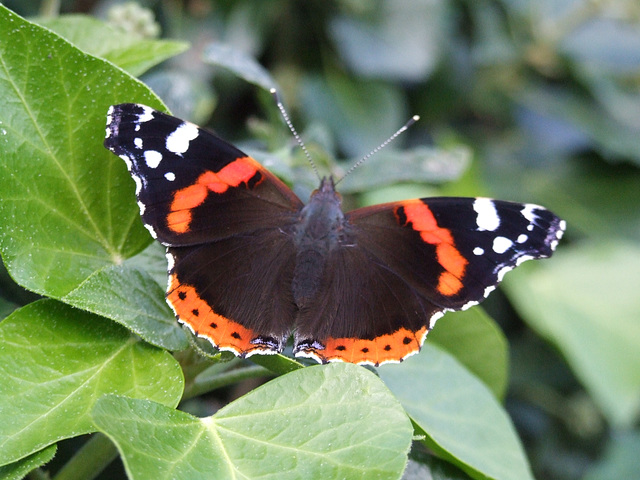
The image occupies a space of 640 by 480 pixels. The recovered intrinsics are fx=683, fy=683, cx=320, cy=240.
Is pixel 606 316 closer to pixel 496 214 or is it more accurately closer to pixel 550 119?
pixel 550 119

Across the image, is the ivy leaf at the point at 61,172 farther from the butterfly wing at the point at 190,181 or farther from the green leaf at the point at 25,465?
the green leaf at the point at 25,465

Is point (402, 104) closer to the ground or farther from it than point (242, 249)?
farther from it

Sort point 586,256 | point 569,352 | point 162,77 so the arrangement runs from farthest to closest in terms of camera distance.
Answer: point 586,256
point 569,352
point 162,77

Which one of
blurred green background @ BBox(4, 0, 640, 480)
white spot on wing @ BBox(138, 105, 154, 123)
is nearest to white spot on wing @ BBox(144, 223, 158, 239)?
white spot on wing @ BBox(138, 105, 154, 123)

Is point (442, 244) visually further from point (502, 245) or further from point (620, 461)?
point (620, 461)

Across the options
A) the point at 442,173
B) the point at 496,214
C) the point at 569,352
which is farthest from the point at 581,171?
the point at 496,214

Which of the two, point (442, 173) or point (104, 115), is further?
point (442, 173)
